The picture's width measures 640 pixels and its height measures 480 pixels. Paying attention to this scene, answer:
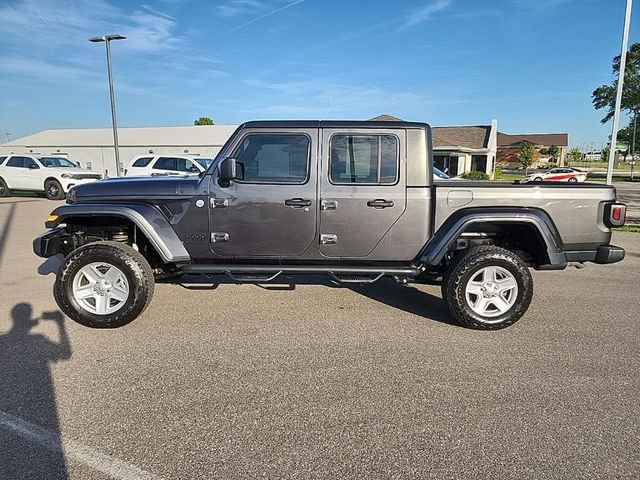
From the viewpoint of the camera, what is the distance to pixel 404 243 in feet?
14.2

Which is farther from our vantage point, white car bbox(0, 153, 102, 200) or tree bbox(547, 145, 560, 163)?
tree bbox(547, 145, 560, 163)

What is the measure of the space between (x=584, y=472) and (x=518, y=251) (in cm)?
276

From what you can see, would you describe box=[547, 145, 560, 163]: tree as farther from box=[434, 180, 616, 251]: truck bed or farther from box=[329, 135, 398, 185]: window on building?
box=[329, 135, 398, 185]: window on building

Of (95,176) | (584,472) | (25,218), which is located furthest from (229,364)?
(95,176)

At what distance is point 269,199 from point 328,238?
28.1 inches

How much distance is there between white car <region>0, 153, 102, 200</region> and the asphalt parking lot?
45.2 feet

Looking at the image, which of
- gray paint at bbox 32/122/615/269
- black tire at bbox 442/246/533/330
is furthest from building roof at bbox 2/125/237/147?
black tire at bbox 442/246/533/330

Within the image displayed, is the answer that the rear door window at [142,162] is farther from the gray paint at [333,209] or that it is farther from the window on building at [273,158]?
the window on building at [273,158]

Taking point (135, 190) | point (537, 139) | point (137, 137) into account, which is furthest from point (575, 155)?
point (135, 190)

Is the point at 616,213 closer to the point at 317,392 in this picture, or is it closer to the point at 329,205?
the point at 329,205

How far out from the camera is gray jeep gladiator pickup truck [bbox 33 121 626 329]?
165 inches

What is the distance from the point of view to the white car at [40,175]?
1688cm

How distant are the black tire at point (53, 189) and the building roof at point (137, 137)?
60.6 feet

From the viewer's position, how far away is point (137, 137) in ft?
131
